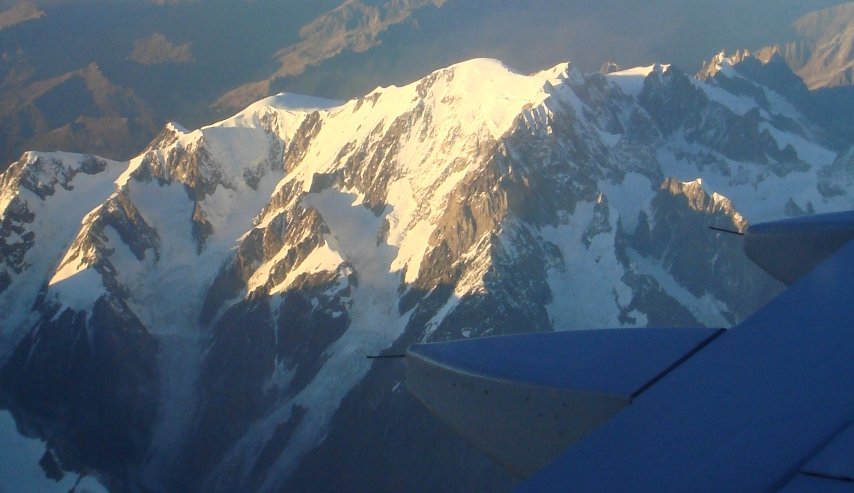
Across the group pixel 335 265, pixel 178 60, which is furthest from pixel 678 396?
pixel 178 60

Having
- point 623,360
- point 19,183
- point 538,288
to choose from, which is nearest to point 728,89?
point 538,288

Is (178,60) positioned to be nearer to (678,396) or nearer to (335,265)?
(335,265)

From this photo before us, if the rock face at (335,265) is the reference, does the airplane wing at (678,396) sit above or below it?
above

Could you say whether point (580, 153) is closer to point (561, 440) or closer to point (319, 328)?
point (319, 328)

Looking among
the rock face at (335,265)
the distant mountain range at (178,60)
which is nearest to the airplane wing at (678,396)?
the rock face at (335,265)

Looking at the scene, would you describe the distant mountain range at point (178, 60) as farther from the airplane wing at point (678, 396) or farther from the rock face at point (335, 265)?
the airplane wing at point (678, 396)

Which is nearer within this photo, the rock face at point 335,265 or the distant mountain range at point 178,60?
the rock face at point 335,265
